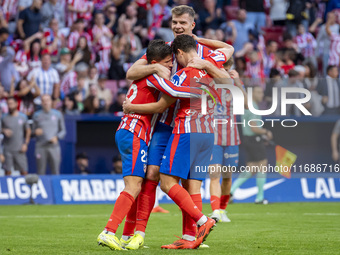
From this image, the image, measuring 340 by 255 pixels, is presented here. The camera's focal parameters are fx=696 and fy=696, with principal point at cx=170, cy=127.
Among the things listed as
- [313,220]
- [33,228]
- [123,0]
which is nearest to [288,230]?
[313,220]

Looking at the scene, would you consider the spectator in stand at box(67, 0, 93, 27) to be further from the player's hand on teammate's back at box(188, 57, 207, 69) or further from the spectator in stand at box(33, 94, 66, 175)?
the player's hand on teammate's back at box(188, 57, 207, 69)

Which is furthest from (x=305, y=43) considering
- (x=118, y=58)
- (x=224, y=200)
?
(x=224, y=200)

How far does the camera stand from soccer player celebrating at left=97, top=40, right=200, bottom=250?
734cm

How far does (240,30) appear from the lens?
2117cm

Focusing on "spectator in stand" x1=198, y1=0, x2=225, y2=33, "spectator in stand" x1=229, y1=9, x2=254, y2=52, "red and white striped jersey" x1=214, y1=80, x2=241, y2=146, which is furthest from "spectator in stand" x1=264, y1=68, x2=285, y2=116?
"red and white striped jersey" x1=214, y1=80, x2=241, y2=146

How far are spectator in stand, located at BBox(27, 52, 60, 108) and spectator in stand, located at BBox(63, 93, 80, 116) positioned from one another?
655 mm

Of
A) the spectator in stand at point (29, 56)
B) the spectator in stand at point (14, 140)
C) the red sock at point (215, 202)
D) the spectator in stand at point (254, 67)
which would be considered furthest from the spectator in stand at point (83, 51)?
the red sock at point (215, 202)

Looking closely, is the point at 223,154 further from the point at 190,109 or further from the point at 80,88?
the point at 80,88

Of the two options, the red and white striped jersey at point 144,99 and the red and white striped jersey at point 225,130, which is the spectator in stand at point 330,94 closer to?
the red and white striped jersey at point 225,130

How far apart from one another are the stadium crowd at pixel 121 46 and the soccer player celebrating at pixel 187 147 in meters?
8.75

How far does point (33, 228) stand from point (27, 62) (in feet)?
31.3

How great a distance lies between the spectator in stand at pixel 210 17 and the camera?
21.5m

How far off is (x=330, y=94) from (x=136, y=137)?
10351 millimetres

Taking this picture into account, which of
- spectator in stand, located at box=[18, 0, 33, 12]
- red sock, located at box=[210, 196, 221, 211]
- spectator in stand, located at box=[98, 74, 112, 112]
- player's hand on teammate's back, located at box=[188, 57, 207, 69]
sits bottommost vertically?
red sock, located at box=[210, 196, 221, 211]
